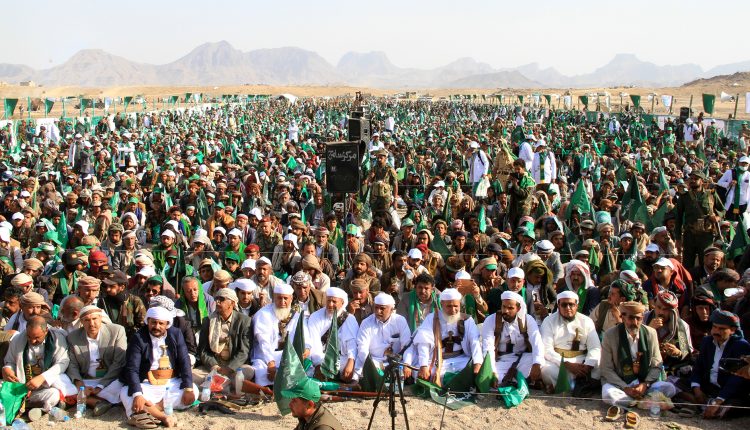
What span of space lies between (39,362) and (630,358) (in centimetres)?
428

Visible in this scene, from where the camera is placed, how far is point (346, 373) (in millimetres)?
5562

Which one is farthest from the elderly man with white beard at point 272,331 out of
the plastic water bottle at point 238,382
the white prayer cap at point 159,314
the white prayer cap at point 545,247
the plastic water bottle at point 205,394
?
the white prayer cap at point 545,247

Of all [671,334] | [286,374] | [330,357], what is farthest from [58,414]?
[671,334]

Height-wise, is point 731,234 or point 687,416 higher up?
point 731,234

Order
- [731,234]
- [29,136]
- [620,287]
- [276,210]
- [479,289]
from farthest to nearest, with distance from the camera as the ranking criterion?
[29,136] < [276,210] < [731,234] < [479,289] < [620,287]

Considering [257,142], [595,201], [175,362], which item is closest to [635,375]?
[175,362]

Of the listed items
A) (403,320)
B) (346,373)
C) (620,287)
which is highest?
(620,287)

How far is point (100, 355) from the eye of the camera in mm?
5305

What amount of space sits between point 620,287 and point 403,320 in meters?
1.70

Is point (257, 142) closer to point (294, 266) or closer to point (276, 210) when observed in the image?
point (276, 210)

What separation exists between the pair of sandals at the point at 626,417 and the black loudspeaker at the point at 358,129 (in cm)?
503

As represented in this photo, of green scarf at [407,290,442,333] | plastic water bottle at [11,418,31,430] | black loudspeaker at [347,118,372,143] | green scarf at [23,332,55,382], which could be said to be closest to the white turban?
green scarf at [407,290,442,333]

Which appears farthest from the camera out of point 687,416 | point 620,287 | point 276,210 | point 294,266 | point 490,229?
point 276,210

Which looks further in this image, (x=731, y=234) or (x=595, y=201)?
(x=595, y=201)
